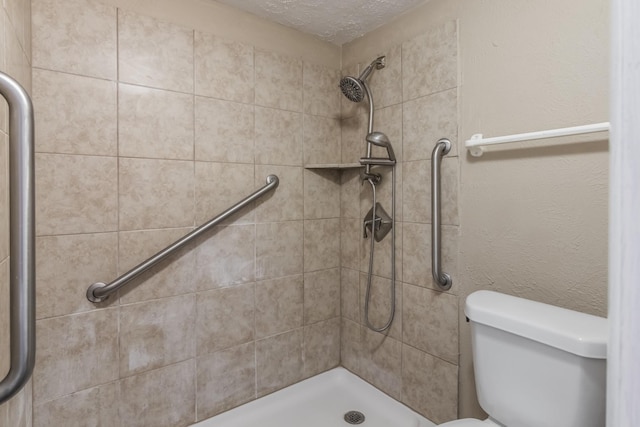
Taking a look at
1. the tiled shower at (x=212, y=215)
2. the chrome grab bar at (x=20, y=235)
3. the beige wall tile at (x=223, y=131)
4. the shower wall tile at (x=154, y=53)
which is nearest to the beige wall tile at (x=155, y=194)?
the tiled shower at (x=212, y=215)

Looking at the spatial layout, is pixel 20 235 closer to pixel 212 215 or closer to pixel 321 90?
pixel 212 215

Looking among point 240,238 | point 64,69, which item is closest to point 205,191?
point 240,238

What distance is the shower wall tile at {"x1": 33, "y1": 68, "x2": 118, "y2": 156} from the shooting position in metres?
1.18

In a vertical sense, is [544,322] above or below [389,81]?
below

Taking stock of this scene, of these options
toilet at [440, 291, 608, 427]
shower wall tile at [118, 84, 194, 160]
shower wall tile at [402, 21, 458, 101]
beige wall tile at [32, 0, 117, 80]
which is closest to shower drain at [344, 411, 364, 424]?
toilet at [440, 291, 608, 427]

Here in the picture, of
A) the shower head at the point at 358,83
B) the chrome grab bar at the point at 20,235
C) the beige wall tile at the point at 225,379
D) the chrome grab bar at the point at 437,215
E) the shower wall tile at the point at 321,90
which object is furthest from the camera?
the shower wall tile at the point at 321,90

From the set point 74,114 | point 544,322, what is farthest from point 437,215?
point 74,114

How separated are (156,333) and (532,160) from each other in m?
1.58

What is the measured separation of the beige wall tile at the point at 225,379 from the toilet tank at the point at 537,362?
3.40ft

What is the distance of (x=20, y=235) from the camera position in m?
0.52

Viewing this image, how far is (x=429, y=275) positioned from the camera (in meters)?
1.53

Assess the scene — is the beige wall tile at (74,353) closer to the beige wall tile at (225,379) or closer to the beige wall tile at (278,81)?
the beige wall tile at (225,379)

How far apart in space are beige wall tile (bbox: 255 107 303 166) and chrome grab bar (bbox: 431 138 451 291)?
699 mm

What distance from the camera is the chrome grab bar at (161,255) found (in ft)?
4.16
